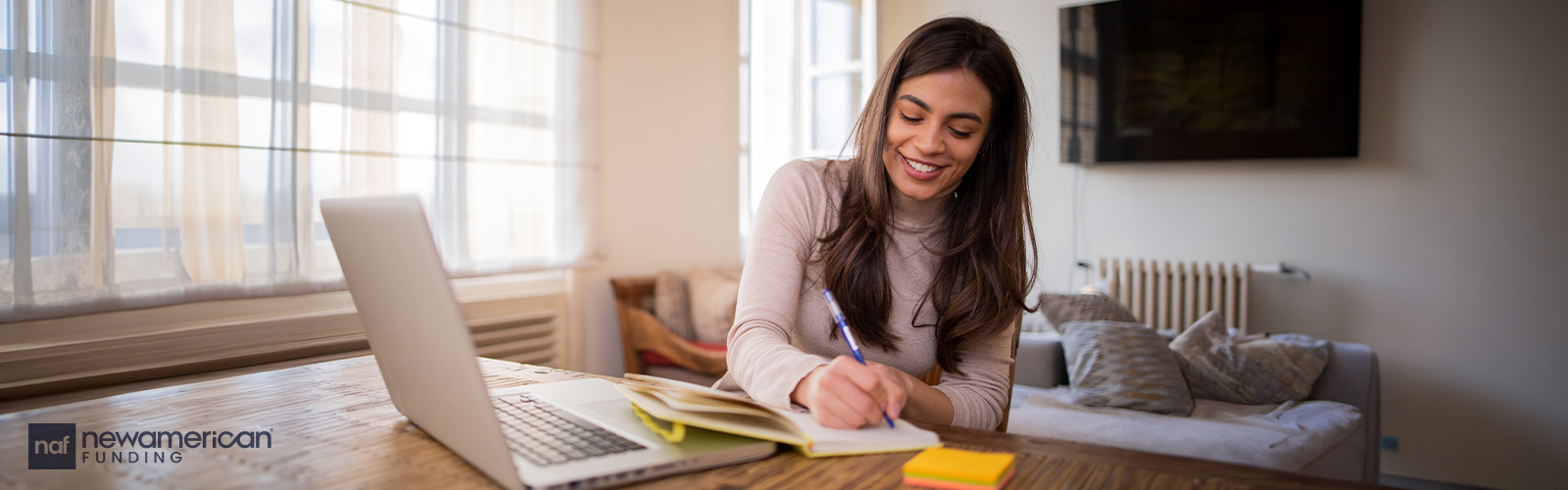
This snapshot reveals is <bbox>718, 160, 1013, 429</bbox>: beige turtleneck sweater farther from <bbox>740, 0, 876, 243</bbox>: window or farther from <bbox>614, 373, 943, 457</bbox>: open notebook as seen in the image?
<bbox>740, 0, 876, 243</bbox>: window

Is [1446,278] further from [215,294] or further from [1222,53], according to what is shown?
[215,294]

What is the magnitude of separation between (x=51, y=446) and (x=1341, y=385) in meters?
3.07

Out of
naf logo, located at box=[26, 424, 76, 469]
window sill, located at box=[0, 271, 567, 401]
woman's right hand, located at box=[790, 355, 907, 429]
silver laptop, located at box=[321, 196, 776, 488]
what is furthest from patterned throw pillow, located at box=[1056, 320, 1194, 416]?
naf logo, located at box=[26, 424, 76, 469]

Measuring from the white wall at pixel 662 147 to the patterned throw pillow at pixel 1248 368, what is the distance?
1852 mm

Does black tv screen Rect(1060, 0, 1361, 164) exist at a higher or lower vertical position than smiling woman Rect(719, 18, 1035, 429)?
higher

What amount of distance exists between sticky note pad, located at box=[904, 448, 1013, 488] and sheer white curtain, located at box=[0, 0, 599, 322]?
1831 mm

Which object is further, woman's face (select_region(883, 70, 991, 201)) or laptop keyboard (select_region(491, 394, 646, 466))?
woman's face (select_region(883, 70, 991, 201))

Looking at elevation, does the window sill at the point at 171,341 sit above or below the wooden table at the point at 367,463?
below

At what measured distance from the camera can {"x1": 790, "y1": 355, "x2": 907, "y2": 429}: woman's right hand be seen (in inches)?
34.8

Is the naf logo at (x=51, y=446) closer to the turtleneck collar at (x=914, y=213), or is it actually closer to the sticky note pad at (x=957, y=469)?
the sticky note pad at (x=957, y=469)

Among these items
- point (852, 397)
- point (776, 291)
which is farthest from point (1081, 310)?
point (852, 397)

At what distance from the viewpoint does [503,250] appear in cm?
273

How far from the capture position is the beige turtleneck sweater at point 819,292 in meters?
1.18

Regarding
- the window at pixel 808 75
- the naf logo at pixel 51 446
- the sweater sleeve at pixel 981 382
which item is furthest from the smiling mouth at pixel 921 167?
the window at pixel 808 75
